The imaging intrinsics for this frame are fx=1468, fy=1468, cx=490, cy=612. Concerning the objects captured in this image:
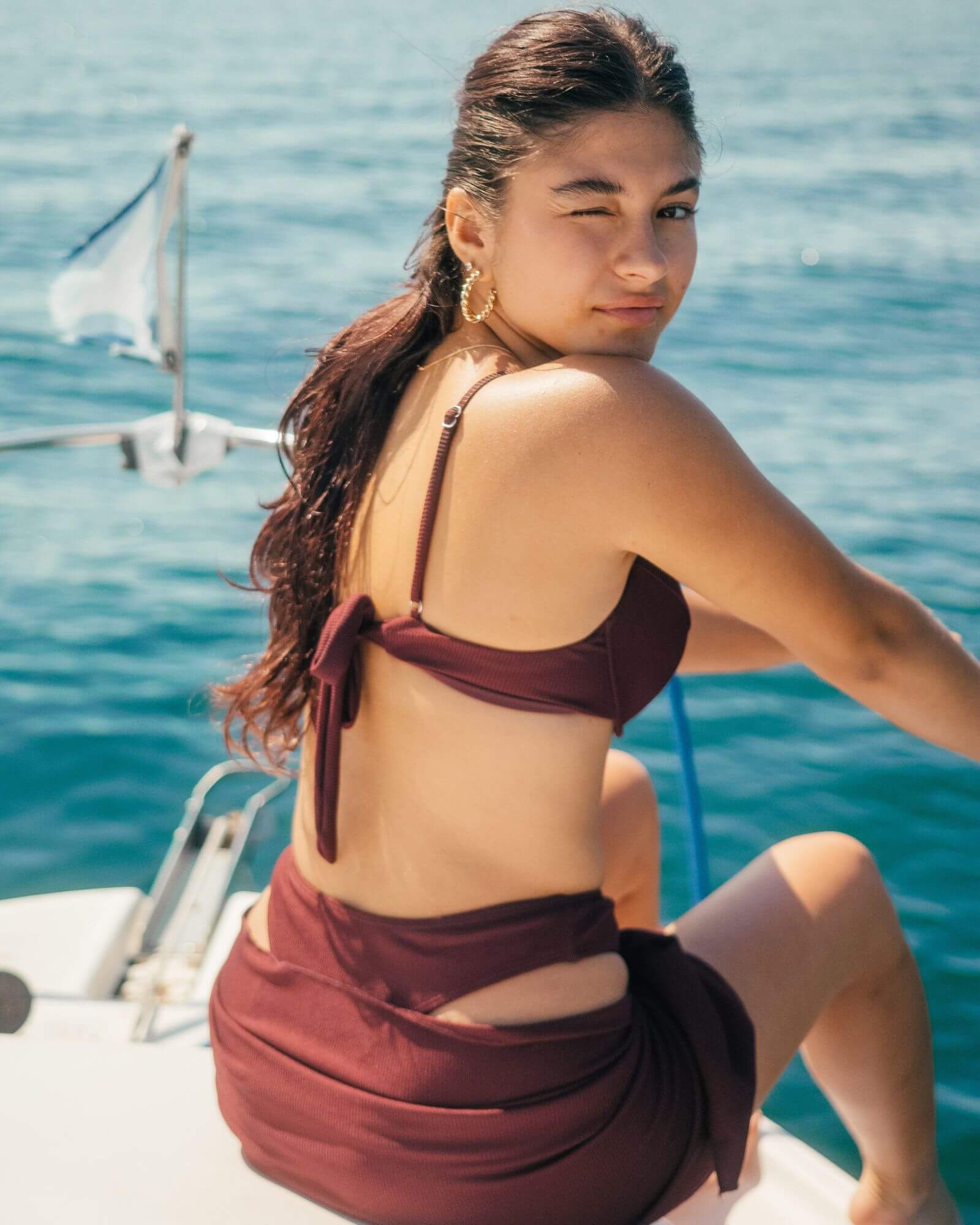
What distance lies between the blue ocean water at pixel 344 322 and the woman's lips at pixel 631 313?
1.09 feet

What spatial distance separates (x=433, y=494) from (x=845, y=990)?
70cm

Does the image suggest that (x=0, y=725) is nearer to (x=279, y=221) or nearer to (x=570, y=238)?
(x=570, y=238)

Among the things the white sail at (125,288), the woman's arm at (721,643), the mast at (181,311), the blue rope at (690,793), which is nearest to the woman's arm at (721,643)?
the woman's arm at (721,643)

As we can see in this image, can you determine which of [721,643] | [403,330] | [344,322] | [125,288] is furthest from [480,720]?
[344,322]

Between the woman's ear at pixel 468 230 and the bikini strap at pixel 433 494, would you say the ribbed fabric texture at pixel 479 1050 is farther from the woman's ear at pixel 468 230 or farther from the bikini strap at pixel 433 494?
the woman's ear at pixel 468 230

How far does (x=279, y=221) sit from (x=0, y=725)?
20.8ft

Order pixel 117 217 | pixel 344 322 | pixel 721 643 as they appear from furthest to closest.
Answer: pixel 344 322 < pixel 117 217 < pixel 721 643

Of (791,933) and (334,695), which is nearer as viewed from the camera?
(334,695)

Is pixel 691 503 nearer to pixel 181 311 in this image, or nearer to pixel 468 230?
pixel 468 230

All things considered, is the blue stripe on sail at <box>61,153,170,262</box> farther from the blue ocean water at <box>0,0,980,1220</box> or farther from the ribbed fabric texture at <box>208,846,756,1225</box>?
the ribbed fabric texture at <box>208,846,756,1225</box>

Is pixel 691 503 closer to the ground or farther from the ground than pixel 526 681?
farther from the ground

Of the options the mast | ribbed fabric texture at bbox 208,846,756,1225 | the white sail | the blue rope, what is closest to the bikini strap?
ribbed fabric texture at bbox 208,846,756,1225

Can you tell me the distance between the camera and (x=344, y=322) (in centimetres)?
709

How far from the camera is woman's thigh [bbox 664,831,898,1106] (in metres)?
1.44
